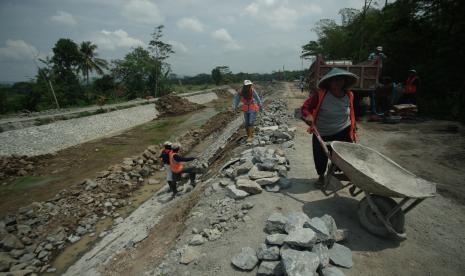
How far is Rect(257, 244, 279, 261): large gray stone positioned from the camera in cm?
281

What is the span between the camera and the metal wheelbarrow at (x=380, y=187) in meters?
2.89

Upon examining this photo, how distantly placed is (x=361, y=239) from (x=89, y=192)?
7624mm

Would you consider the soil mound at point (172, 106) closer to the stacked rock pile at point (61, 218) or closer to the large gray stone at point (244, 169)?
the stacked rock pile at point (61, 218)

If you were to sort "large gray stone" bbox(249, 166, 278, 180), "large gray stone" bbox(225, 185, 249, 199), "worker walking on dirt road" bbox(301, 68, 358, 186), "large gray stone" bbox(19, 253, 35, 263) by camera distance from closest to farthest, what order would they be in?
"worker walking on dirt road" bbox(301, 68, 358, 186), "large gray stone" bbox(225, 185, 249, 199), "large gray stone" bbox(249, 166, 278, 180), "large gray stone" bbox(19, 253, 35, 263)

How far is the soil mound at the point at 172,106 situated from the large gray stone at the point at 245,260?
21995mm

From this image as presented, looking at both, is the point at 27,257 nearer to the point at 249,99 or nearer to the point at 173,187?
the point at 173,187

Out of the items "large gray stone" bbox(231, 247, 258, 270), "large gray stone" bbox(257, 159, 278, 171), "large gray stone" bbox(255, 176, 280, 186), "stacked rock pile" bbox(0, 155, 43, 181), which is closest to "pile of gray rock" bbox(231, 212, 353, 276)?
"large gray stone" bbox(231, 247, 258, 270)

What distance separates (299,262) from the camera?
2.52m

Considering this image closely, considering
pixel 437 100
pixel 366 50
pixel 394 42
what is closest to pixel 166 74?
pixel 366 50

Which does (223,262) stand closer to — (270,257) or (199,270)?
(199,270)

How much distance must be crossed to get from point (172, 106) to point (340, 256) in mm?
23505

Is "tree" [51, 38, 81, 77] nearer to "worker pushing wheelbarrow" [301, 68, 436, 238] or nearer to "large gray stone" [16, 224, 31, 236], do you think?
"large gray stone" [16, 224, 31, 236]

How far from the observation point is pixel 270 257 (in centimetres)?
281

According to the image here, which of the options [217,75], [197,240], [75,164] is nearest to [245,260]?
[197,240]
